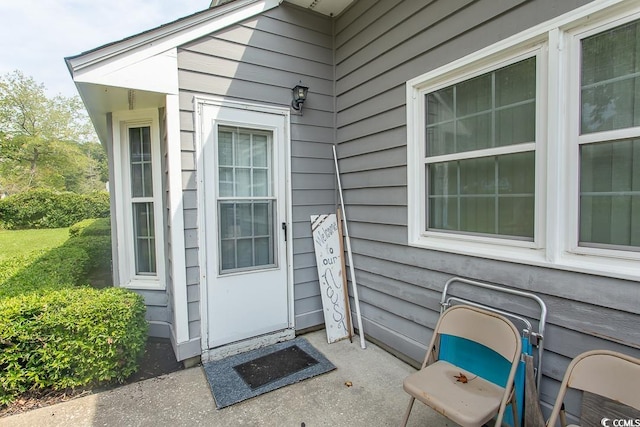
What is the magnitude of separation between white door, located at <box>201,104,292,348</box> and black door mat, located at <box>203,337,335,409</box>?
197mm

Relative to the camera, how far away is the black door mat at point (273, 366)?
7.73 feet

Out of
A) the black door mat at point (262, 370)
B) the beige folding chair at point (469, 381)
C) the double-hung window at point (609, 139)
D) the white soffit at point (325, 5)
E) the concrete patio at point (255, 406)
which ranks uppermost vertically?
the white soffit at point (325, 5)

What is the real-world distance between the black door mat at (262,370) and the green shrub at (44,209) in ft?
48.7

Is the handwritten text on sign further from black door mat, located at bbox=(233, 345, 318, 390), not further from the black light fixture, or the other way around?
the black light fixture

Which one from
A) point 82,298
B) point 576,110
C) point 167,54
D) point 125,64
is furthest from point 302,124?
point 82,298

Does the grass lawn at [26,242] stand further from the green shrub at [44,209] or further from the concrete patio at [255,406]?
the concrete patio at [255,406]

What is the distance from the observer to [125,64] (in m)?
2.28

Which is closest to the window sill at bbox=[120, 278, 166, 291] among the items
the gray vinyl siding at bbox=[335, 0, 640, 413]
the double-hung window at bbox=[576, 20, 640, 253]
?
the gray vinyl siding at bbox=[335, 0, 640, 413]

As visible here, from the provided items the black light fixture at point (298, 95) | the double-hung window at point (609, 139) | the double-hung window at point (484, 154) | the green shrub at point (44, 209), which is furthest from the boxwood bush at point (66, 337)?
the green shrub at point (44, 209)

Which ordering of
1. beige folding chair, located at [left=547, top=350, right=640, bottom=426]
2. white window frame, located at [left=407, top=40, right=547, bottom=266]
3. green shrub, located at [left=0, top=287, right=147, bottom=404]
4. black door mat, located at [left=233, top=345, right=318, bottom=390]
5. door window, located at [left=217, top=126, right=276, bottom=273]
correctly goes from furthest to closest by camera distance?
door window, located at [left=217, top=126, right=276, bottom=273], black door mat, located at [left=233, top=345, right=318, bottom=390], green shrub, located at [left=0, top=287, right=147, bottom=404], white window frame, located at [left=407, top=40, right=547, bottom=266], beige folding chair, located at [left=547, top=350, right=640, bottom=426]

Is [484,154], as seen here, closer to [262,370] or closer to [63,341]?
[262,370]

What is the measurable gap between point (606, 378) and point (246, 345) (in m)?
2.48

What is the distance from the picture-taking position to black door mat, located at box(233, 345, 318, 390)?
92.8 inches

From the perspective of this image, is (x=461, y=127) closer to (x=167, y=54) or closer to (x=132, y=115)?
(x=167, y=54)
